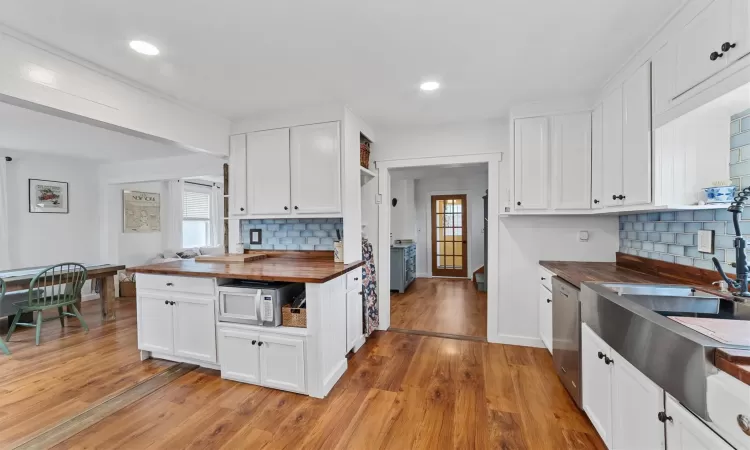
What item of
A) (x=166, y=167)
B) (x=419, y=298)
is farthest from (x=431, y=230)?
(x=166, y=167)

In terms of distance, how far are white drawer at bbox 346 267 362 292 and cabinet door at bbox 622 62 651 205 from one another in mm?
2071

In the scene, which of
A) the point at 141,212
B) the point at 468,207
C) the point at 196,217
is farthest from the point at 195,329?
the point at 468,207

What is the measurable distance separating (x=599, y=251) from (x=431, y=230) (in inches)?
165

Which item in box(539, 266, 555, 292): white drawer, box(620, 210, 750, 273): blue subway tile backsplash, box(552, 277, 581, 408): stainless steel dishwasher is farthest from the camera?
box(539, 266, 555, 292): white drawer

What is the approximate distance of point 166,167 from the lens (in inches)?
181

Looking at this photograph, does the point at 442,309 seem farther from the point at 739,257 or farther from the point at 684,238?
the point at 739,257

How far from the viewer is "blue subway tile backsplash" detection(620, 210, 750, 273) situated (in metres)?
1.62

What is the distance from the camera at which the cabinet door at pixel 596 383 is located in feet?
5.05

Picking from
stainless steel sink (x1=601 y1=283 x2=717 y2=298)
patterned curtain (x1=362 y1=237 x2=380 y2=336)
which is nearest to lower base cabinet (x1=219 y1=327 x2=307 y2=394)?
patterned curtain (x1=362 y1=237 x2=380 y2=336)

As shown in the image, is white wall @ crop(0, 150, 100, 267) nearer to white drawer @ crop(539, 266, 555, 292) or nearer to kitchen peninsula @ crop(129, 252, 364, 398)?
kitchen peninsula @ crop(129, 252, 364, 398)

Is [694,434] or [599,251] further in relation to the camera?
[599,251]

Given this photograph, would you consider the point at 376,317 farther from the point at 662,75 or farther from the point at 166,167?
the point at 166,167

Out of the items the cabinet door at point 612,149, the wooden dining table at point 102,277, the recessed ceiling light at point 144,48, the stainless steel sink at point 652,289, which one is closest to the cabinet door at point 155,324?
the wooden dining table at point 102,277

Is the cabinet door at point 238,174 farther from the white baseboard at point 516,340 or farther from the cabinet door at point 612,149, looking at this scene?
the cabinet door at point 612,149
